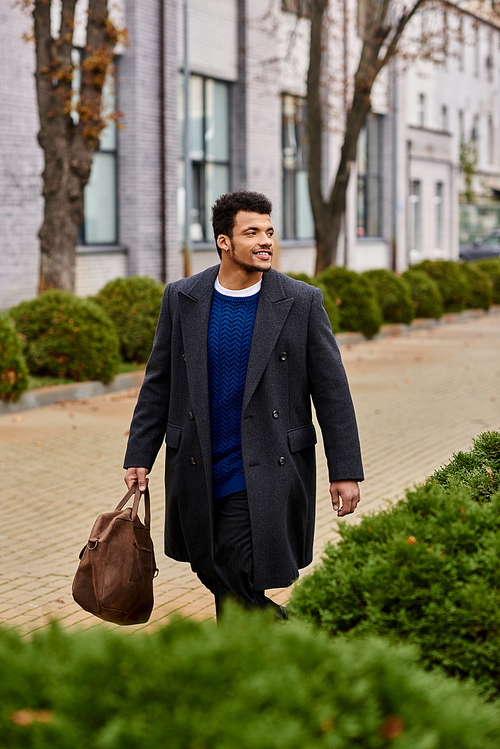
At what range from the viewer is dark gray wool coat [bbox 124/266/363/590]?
12.8 feet

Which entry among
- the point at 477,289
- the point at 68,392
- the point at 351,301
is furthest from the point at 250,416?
the point at 477,289

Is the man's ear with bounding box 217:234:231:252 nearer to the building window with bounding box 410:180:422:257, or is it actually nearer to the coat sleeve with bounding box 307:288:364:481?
the coat sleeve with bounding box 307:288:364:481

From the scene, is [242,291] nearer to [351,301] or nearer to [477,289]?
[351,301]

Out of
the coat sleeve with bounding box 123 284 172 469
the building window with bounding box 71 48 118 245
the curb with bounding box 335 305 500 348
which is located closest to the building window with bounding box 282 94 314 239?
the curb with bounding box 335 305 500 348

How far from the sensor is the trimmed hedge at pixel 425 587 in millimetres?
2553

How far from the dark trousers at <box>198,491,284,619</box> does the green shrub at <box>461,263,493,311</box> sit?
81.0 ft

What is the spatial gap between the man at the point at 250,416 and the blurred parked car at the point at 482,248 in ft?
151

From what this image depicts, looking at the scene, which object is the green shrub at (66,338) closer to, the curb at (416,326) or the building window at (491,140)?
the curb at (416,326)

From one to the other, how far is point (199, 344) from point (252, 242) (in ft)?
1.33

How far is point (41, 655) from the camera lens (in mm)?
2008

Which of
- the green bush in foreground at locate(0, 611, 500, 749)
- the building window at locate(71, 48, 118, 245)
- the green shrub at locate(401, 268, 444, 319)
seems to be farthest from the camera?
the green shrub at locate(401, 268, 444, 319)

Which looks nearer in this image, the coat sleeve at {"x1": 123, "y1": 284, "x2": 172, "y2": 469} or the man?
the man

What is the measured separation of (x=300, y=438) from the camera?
4.02 metres

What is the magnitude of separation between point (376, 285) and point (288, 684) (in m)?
21.8
